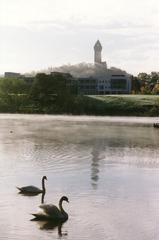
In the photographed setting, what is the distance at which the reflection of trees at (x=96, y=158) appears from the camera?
38.4 meters

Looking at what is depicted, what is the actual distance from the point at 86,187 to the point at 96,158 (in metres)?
16.3

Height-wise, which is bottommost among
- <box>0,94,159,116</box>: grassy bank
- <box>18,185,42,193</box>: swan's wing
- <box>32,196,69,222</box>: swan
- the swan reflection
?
the swan reflection

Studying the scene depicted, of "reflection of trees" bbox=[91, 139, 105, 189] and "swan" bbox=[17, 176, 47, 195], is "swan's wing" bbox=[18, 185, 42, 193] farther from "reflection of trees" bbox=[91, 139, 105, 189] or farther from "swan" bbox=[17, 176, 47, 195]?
"reflection of trees" bbox=[91, 139, 105, 189]

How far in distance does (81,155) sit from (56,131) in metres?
33.6

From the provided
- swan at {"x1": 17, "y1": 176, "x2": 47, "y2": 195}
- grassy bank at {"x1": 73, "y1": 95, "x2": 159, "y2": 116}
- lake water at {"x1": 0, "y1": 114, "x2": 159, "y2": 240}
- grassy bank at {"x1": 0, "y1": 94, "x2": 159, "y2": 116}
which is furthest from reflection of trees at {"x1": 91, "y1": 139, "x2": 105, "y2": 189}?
grassy bank at {"x1": 73, "y1": 95, "x2": 159, "y2": 116}

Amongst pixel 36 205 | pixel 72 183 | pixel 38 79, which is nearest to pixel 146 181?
pixel 72 183

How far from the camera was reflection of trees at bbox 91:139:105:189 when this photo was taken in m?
38.4

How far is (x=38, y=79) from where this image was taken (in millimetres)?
163875

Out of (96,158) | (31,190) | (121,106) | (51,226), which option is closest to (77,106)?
(121,106)

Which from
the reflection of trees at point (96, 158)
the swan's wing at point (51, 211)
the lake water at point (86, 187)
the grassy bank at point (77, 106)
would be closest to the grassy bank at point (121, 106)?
the grassy bank at point (77, 106)

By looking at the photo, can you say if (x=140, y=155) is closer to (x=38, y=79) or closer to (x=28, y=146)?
(x=28, y=146)

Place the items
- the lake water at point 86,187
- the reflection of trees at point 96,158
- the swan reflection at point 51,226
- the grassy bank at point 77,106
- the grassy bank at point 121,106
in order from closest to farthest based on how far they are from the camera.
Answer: the swan reflection at point 51,226, the lake water at point 86,187, the reflection of trees at point 96,158, the grassy bank at point 77,106, the grassy bank at point 121,106

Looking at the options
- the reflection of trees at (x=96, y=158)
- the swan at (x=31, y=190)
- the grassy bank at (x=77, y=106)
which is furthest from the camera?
the grassy bank at (x=77, y=106)

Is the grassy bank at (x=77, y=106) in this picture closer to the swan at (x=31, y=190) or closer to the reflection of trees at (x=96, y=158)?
the reflection of trees at (x=96, y=158)
